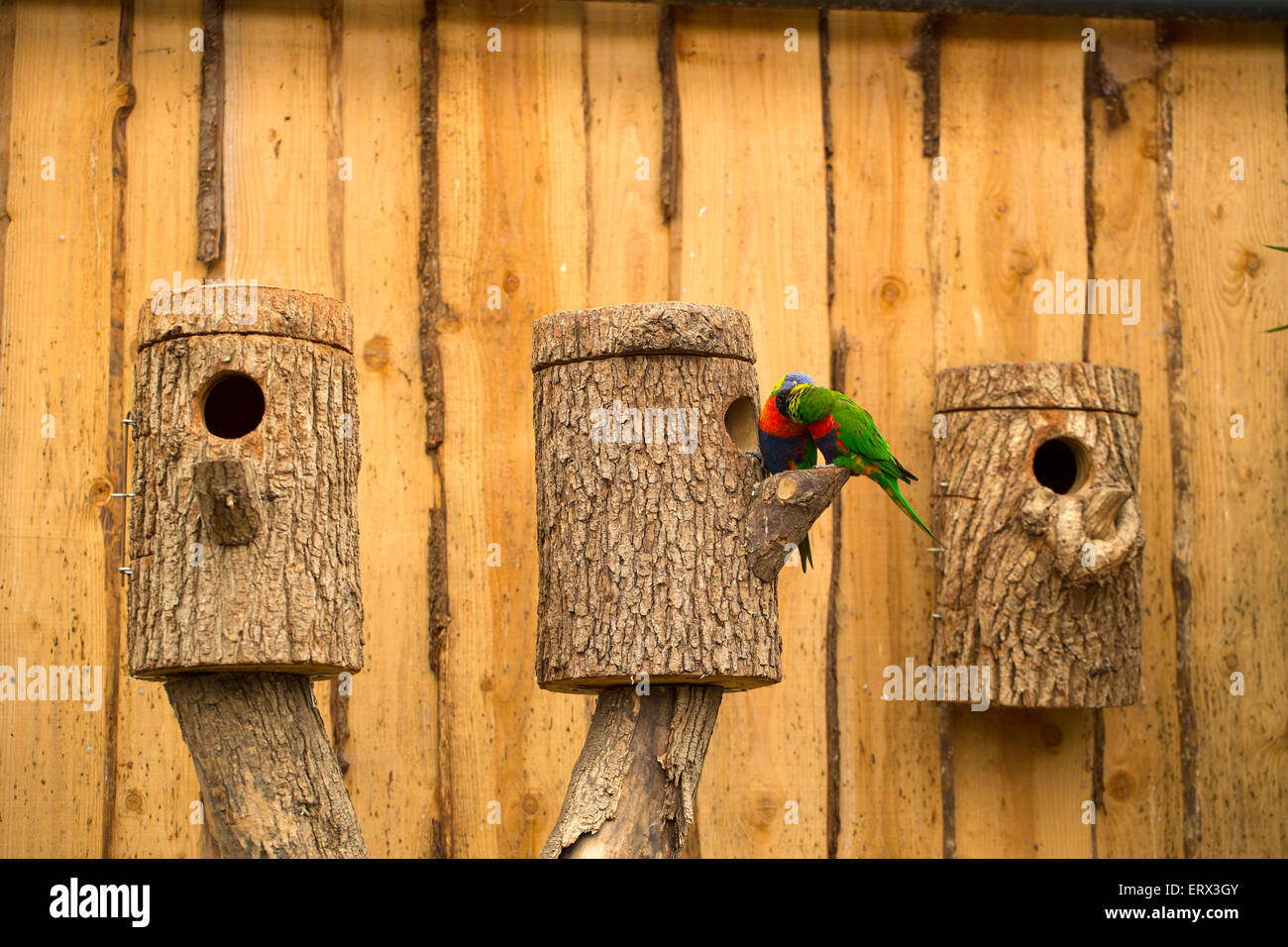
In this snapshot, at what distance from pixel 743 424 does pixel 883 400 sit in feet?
3.43

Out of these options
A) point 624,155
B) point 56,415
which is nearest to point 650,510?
point 624,155

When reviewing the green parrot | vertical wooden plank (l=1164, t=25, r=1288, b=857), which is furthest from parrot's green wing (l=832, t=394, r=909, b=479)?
vertical wooden plank (l=1164, t=25, r=1288, b=857)

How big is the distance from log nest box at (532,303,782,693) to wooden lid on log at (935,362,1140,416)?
3.44 feet

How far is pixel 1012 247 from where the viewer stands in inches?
178

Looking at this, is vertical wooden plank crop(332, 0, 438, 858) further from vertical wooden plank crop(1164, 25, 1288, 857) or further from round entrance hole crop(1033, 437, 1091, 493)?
vertical wooden plank crop(1164, 25, 1288, 857)

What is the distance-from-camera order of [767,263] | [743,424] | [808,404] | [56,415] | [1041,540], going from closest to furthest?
1. [808,404]
2. [743,424]
3. [1041,540]
4. [56,415]
5. [767,263]

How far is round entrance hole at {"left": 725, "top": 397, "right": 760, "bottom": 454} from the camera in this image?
3426 mm

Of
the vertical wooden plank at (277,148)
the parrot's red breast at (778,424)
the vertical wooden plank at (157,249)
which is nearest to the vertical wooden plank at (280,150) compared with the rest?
the vertical wooden plank at (277,148)

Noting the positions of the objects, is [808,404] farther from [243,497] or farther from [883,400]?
[243,497]

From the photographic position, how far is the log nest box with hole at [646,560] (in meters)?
3.19

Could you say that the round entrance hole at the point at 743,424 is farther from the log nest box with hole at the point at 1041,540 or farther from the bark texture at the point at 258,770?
the bark texture at the point at 258,770

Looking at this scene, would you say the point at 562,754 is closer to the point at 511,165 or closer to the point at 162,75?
the point at 511,165

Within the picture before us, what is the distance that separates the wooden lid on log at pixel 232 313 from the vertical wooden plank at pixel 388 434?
102 cm

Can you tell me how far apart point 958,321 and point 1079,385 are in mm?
563
